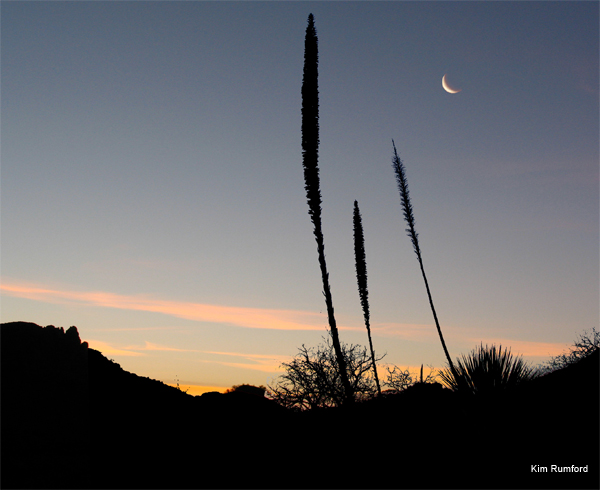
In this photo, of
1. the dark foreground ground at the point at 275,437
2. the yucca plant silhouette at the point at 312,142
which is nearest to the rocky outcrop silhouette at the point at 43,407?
the dark foreground ground at the point at 275,437

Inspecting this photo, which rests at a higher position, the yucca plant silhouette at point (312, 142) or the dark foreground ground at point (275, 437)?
the yucca plant silhouette at point (312, 142)

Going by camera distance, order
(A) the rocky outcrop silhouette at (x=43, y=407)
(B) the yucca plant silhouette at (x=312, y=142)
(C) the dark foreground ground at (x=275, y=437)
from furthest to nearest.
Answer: (B) the yucca plant silhouette at (x=312, y=142) < (A) the rocky outcrop silhouette at (x=43, y=407) < (C) the dark foreground ground at (x=275, y=437)

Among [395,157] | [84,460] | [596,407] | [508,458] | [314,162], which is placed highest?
[395,157]

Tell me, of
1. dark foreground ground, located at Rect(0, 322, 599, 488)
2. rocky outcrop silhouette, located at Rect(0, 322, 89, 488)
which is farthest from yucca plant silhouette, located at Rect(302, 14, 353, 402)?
rocky outcrop silhouette, located at Rect(0, 322, 89, 488)

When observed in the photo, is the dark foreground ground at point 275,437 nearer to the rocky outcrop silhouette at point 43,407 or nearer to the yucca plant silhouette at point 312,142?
the rocky outcrop silhouette at point 43,407

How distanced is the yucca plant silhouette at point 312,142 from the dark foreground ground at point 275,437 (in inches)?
126

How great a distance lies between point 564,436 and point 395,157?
16298 mm

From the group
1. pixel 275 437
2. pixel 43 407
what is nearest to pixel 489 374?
pixel 275 437

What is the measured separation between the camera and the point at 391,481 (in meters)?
8.36

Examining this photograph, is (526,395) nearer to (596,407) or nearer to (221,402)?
(596,407)

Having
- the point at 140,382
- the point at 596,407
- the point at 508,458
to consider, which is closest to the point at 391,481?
the point at 508,458

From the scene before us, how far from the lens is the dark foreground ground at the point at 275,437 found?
7.87m

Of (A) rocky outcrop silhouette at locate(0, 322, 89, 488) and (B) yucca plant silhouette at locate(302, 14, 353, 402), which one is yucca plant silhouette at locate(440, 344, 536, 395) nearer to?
(B) yucca plant silhouette at locate(302, 14, 353, 402)

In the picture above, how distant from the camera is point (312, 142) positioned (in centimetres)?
1441
